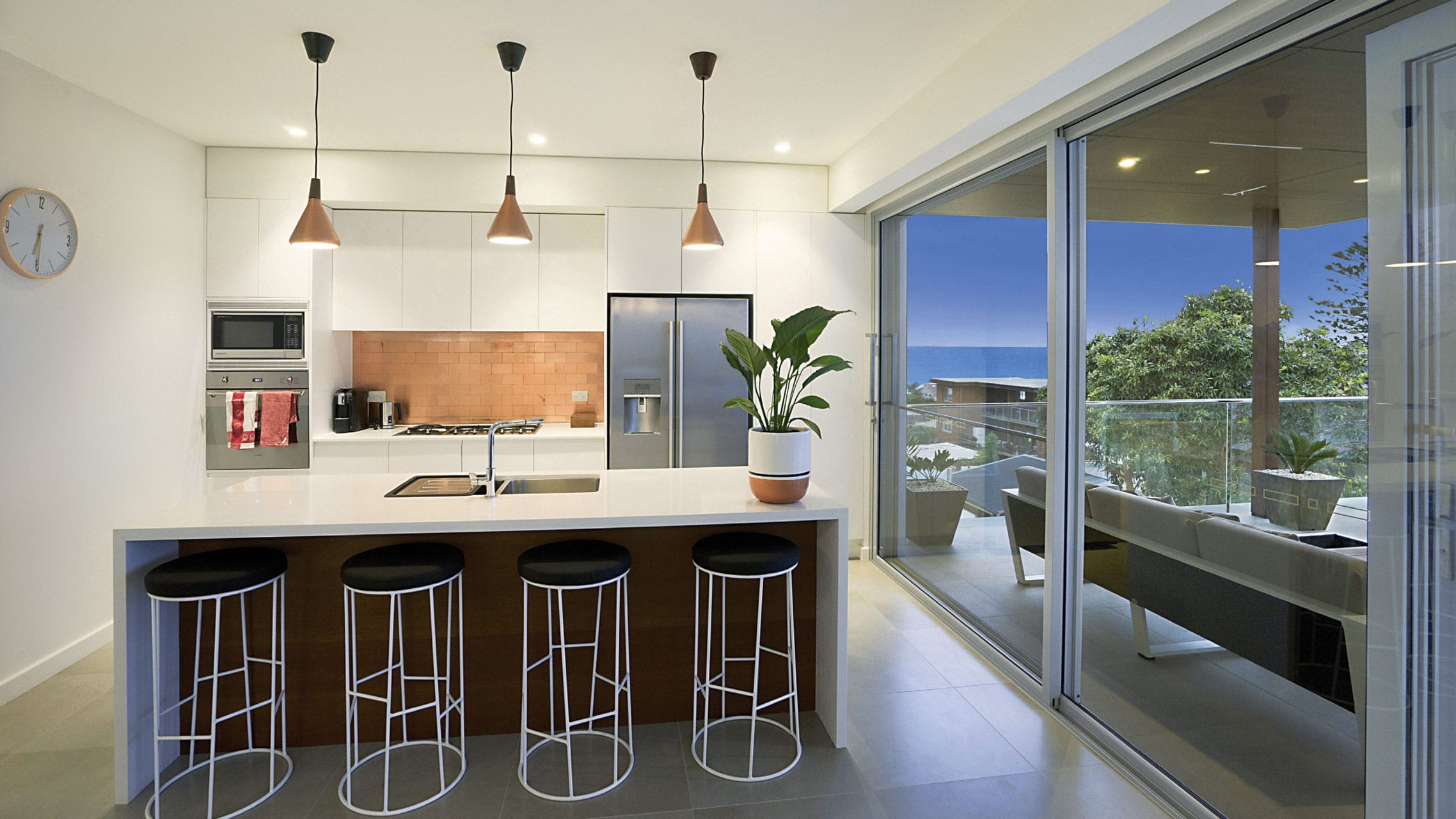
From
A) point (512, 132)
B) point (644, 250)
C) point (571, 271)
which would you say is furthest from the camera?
point (571, 271)

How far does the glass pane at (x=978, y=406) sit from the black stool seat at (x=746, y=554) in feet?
4.05

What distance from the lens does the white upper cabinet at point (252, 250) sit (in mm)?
4555

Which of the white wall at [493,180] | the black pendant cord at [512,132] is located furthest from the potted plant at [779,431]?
the white wall at [493,180]

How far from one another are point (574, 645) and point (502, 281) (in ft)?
9.93

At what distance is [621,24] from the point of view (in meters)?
2.90

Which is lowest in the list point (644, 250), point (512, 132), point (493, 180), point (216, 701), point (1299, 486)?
point (216, 701)

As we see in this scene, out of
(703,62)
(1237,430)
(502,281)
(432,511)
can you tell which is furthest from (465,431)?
(1237,430)

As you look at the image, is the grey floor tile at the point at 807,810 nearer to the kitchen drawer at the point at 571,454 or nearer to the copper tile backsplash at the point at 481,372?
the kitchen drawer at the point at 571,454

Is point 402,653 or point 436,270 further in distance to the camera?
point 436,270

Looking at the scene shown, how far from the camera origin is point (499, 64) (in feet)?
10.8

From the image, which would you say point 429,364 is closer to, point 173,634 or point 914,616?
point 173,634

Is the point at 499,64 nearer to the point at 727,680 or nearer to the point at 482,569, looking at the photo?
the point at 482,569

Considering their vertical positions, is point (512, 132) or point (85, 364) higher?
point (512, 132)

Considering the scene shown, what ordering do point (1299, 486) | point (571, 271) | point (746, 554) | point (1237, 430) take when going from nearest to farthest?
point (1299, 486) → point (1237, 430) → point (746, 554) → point (571, 271)
